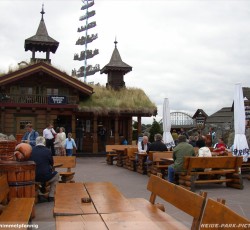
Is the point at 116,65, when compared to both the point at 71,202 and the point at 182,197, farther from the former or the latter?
the point at 182,197

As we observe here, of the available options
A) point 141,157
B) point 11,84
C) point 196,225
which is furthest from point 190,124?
point 196,225

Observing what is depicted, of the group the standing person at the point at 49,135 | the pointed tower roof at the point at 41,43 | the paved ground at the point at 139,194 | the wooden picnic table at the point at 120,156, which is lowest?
the paved ground at the point at 139,194

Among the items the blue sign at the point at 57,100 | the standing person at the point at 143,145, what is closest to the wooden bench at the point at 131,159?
the standing person at the point at 143,145

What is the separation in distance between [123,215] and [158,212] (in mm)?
769

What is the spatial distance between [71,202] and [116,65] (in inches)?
981

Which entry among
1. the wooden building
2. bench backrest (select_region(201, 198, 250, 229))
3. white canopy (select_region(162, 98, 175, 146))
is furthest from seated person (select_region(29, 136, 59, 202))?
the wooden building

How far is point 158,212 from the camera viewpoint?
4.36 meters

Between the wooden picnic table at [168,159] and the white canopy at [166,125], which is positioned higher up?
the white canopy at [166,125]

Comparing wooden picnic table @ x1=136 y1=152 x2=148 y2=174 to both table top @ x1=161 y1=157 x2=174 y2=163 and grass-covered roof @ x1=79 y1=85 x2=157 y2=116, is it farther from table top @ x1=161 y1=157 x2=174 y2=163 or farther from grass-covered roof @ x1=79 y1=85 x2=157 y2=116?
grass-covered roof @ x1=79 y1=85 x2=157 y2=116

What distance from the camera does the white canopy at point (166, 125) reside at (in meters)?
14.8

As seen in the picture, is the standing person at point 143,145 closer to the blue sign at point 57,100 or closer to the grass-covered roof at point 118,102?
the grass-covered roof at point 118,102

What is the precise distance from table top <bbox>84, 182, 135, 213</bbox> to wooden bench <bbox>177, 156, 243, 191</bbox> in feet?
12.6

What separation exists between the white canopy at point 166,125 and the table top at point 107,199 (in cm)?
937

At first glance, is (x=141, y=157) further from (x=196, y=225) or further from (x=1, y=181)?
(x=196, y=225)
